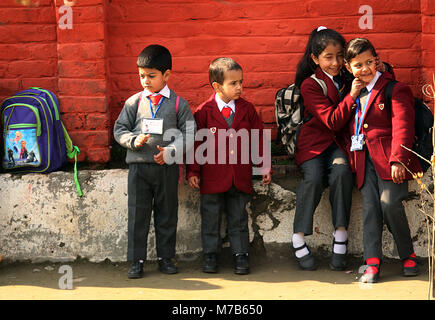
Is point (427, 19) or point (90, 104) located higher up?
point (427, 19)

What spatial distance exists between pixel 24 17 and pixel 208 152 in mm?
1830

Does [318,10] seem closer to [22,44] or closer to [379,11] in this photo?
[379,11]

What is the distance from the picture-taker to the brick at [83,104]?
4.98 metres

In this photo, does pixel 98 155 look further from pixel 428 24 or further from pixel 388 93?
pixel 428 24

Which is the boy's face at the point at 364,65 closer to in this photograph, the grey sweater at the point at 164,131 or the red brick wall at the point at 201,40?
the red brick wall at the point at 201,40

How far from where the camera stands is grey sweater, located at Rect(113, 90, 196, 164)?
14.6 ft

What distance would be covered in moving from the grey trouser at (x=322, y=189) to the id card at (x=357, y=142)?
0.14 meters

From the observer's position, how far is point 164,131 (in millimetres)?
4484

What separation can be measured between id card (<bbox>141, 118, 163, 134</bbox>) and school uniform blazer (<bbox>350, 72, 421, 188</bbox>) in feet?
4.39

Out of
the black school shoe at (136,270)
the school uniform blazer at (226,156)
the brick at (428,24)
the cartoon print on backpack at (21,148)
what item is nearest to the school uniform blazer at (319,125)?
the school uniform blazer at (226,156)

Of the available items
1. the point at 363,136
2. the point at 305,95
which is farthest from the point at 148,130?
the point at 363,136

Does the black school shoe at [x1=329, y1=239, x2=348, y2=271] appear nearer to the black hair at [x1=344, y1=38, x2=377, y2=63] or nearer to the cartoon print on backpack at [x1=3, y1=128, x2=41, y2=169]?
the black hair at [x1=344, y1=38, x2=377, y2=63]

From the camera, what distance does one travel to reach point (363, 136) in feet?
14.8
